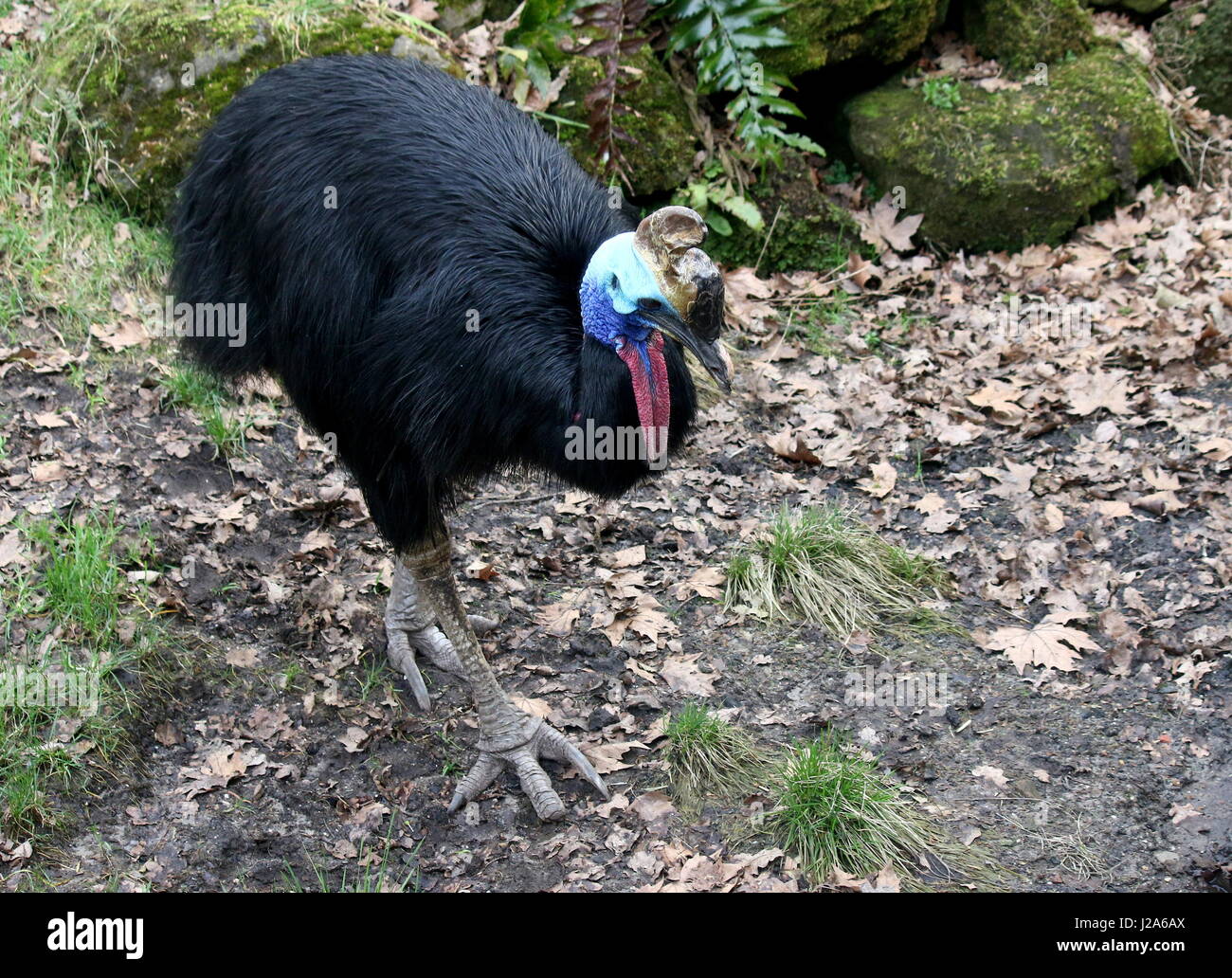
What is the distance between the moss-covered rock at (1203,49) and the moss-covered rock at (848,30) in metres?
1.68

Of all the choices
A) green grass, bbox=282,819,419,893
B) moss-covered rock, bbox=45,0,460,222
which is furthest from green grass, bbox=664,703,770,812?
moss-covered rock, bbox=45,0,460,222

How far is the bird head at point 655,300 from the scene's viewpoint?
300 cm

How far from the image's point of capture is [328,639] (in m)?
4.52

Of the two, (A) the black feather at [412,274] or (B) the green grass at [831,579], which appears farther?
(B) the green grass at [831,579]

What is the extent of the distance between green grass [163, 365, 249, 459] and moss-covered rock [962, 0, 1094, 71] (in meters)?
5.03

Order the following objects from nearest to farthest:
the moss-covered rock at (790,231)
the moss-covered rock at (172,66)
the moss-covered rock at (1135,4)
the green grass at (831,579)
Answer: the green grass at (831,579) < the moss-covered rock at (172,66) < the moss-covered rock at (790,231) < the moss-covered rock at (1135,4)

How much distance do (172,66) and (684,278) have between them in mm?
4062

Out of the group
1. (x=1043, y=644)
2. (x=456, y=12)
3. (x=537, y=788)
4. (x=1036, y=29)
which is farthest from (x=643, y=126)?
(x=537, y=788)

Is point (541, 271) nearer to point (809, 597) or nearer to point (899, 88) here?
point (809, 597)

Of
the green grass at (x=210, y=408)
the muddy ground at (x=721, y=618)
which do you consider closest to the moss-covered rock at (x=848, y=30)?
the muddy ground at (x=721, y=618)

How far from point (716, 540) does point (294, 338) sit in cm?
219

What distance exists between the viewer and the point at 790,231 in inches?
260

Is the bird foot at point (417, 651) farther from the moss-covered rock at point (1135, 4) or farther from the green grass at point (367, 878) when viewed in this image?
the moss-covered rock at point (1135, 4)

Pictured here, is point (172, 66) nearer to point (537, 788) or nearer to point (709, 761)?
point (537, 788)
